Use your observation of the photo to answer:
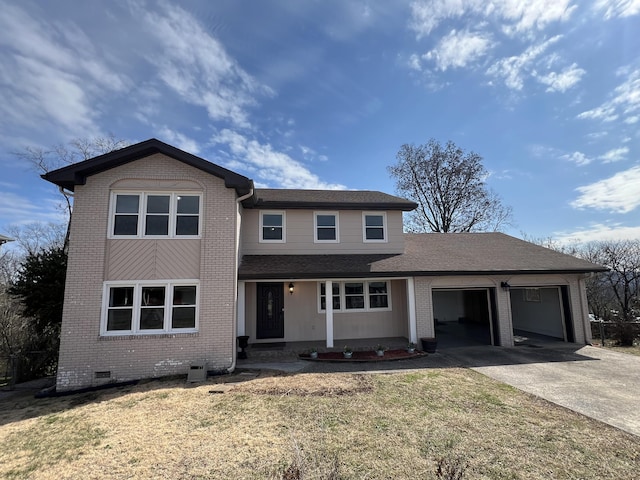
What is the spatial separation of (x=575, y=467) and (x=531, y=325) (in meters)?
13.0

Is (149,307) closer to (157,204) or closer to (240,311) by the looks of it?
(240,311)

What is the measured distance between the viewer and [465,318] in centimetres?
1892

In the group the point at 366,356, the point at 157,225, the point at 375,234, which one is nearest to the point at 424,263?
the point at 375,234

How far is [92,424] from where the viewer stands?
567cm

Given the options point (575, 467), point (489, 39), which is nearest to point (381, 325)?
point (575, 467)

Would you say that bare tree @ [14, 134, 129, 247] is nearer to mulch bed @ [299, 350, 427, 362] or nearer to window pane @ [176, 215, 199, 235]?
window pane @ [176, 215, 199, 235]

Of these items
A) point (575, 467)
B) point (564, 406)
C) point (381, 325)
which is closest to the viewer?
point (575, 467)

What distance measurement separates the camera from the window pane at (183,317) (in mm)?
8688

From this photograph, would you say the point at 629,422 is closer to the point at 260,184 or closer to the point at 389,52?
the point at 389,52

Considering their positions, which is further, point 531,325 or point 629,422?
point 531,325

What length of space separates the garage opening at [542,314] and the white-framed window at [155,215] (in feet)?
44.5

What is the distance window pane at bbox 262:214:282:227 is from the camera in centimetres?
1224

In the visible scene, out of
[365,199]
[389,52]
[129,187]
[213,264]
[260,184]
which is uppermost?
[389,52]

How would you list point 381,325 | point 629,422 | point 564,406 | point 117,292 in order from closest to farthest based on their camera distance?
1. point 629,422
2. point 564,406
3. point 117,292
4. point 381,325
